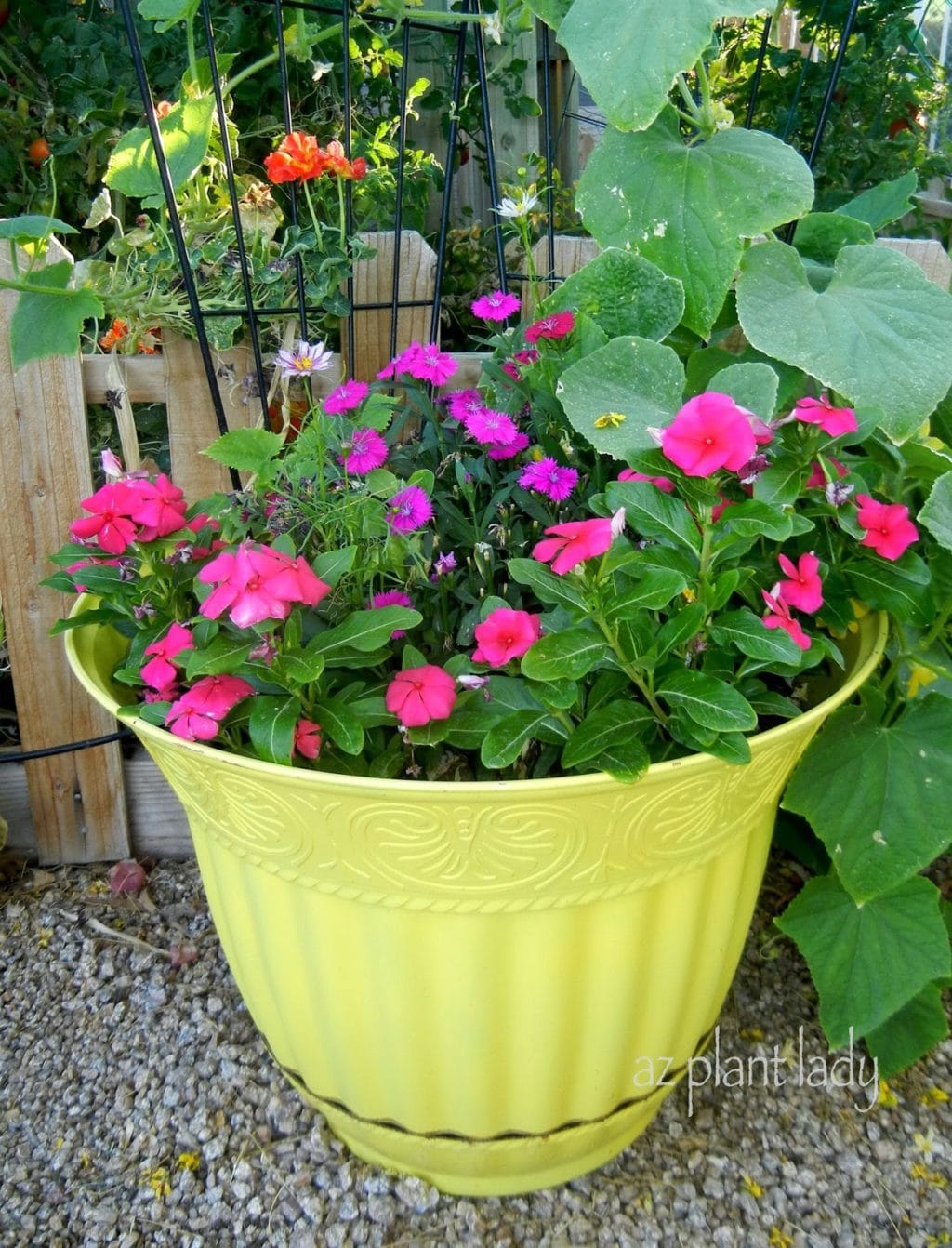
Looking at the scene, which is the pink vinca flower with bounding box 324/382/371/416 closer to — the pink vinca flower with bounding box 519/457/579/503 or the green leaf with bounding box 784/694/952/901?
the pink vinca flower with bounding box 519/457/579/503

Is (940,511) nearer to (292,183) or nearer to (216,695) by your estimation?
(216,695)

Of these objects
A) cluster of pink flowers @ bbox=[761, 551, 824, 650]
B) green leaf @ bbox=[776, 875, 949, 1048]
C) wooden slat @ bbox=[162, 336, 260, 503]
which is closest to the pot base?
green leaf @ bbox=[776, 875, 949, 1048]

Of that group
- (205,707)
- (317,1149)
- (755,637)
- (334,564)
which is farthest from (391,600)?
(317,1149)

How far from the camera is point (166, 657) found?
0.76 m

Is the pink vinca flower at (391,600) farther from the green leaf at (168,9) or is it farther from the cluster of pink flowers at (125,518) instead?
the green leaf at (168,9)

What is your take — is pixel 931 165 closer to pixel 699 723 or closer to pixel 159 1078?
pixel 699 723

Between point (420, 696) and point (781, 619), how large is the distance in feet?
0.87

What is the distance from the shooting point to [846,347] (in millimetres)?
828

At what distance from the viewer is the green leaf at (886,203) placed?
1.08 meters

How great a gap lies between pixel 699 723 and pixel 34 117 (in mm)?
1442

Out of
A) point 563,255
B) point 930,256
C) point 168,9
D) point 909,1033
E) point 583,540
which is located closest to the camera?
point 583,540

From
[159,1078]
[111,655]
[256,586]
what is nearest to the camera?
[256,586]

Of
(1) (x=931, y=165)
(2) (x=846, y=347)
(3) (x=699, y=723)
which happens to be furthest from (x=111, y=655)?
(1) (x=931, y=165)

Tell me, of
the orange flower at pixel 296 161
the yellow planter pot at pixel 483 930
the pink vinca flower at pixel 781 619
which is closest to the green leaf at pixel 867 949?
the yellow planter pot at pixel 483 930
